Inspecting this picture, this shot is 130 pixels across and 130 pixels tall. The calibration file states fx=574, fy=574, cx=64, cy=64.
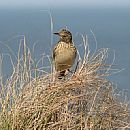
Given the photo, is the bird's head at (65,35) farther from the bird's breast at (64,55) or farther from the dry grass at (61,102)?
the dry grass at (61,102)

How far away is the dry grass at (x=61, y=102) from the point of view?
13.8 feet

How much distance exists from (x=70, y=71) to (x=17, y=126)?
1.06 m

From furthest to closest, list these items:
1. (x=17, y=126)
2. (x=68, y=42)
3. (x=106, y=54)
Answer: (x=68, y=42), (x=106, y=54), (x=17, y=126)

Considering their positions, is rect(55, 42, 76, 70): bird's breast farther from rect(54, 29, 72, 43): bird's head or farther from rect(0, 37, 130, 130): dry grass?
rect(0, 37, 130, 130): dry grass

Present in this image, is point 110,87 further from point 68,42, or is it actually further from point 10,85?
point 68,42

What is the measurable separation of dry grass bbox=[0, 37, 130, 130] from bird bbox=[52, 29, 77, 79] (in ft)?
3.60

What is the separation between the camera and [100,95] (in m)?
4.41

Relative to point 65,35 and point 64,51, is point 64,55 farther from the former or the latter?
point 65,35

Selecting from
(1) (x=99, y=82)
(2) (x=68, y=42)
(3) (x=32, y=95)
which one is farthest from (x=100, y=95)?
(2) (x=68, y=42)

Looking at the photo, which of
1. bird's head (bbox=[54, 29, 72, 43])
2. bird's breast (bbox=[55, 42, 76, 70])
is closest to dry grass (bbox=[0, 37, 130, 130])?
bird's breast (bbox=[55, 42, 76, 70])

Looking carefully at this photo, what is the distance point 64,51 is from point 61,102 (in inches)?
68.9

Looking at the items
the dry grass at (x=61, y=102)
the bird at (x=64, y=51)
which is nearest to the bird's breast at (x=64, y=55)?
the bird at (x=64, y=51)

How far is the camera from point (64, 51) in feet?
19.5

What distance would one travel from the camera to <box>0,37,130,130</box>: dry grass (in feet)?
13.8
